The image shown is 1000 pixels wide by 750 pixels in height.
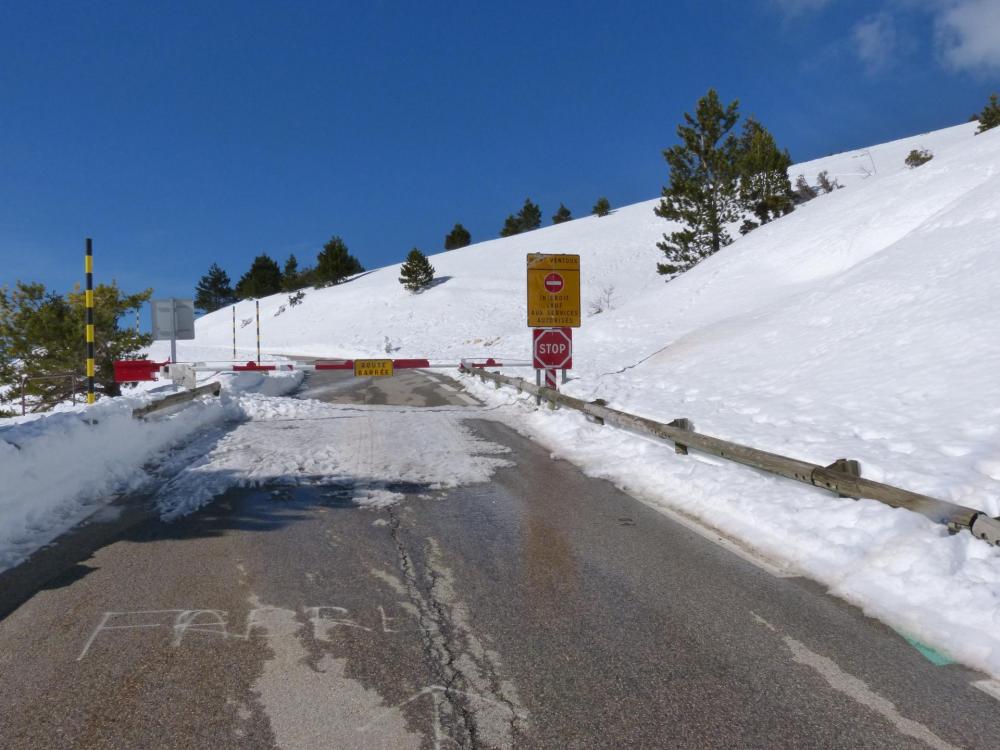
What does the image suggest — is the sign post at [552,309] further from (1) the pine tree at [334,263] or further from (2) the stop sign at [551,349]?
(1) the pine tree at [334,263]

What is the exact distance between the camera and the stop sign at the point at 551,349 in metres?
13.3

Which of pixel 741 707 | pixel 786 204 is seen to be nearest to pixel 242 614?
pixel 741 707

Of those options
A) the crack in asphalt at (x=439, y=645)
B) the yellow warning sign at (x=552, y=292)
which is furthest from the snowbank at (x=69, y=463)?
the yellow warning sign at (x=552, y=292)

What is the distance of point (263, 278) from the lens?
289ft

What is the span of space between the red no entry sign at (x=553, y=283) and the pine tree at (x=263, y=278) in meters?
79.6

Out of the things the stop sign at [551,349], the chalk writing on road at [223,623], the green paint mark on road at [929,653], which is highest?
the stop sign at [551,349]

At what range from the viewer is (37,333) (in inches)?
830

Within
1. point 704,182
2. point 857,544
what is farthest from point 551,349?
point 704,182

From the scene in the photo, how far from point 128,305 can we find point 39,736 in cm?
2376

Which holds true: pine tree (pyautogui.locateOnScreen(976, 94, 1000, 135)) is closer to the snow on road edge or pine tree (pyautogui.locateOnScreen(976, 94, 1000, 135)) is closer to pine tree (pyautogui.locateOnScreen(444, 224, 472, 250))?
the snow on road edge

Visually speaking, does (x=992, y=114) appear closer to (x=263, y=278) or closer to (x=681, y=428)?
(x=681, y=428)

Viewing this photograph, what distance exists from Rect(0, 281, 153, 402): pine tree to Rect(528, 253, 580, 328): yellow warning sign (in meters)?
14.7

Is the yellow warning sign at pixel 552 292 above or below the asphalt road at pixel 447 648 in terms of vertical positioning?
above

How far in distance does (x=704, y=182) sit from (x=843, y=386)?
2767 centimetres
